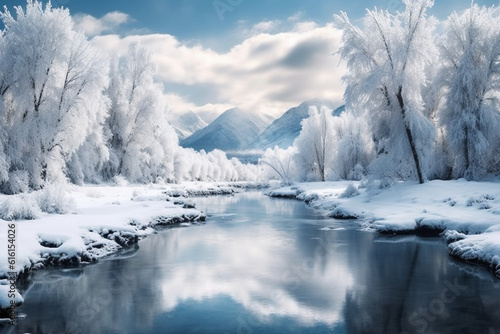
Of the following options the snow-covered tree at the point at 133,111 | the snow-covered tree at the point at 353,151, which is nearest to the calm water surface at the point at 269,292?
the snow-covered tree at the point at 133,111

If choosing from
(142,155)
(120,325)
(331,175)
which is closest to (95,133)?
(142,155)

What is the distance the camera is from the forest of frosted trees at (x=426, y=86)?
23.0 metres

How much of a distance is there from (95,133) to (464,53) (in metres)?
31.2

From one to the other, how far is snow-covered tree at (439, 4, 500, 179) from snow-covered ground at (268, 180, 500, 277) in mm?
5503

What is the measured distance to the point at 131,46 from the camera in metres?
41.7

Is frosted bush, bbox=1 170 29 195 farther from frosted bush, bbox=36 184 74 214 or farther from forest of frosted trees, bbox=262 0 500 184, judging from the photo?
forest of frosted trees, bbox=262 0 500 184

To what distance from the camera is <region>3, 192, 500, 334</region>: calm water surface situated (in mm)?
6707

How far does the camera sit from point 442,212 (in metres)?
16.6

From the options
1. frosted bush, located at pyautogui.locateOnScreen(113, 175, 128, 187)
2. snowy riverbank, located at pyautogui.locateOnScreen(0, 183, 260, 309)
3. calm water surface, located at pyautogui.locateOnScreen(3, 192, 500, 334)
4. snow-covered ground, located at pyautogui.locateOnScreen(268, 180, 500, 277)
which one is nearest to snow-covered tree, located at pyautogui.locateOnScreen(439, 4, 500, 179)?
snow-covered ground, located at pyautogui.locateOnScreen(268, 180, 500, 277)

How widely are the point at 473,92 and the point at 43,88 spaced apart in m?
28.9

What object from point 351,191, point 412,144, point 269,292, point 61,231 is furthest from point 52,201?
point 412,144

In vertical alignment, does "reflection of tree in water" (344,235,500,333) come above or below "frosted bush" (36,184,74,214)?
below

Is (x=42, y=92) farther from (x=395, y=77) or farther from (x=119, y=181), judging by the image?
(x=395, y=77)

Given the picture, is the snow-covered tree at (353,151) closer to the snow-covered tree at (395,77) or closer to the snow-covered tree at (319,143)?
the snow-covered tree at (319,143)
